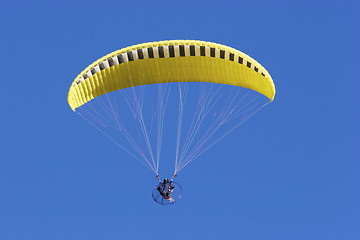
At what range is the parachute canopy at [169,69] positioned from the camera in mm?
30047

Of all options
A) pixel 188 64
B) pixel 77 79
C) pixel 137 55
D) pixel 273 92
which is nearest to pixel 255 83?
pixel 273 92

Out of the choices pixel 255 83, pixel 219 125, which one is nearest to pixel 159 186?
pixel 219 125

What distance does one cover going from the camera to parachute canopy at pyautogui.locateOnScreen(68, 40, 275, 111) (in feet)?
98.6

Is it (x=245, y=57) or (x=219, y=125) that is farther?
(x=219, y=125)

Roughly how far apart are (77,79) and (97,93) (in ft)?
6.23

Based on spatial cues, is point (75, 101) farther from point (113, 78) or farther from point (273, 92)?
point (273, 92)

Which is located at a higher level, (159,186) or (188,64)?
(188,64)

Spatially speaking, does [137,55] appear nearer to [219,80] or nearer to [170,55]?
[170,55]

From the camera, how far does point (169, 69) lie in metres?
31.4

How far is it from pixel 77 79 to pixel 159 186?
5.54 metres

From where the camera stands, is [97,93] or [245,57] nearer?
[245,57]

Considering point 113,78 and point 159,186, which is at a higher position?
point 113,78

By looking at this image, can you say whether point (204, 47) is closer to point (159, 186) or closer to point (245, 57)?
point (245, 57)

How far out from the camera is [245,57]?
97.9 ft
